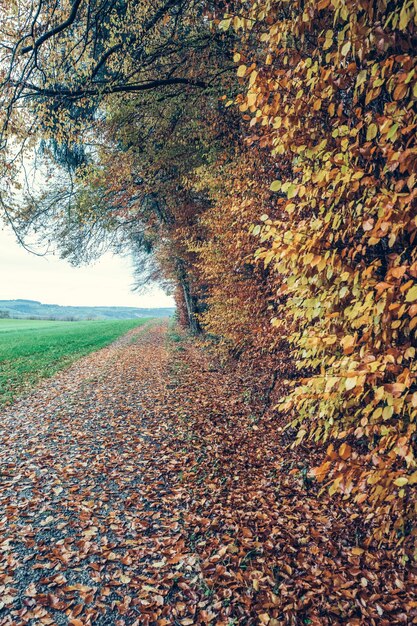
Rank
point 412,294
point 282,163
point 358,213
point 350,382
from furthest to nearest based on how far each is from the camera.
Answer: point 282,163
point 358,213
point 350,382
point 412,294

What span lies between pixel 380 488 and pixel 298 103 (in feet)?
11.9

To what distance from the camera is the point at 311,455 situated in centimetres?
648

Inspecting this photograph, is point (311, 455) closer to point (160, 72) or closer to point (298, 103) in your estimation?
point (298, 103)

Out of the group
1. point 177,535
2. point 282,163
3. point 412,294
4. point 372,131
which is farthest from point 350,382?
point 282,163

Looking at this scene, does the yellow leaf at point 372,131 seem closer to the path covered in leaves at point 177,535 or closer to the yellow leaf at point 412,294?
the yellow leaf at point 412,294

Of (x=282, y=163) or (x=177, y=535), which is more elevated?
(x=282, y=163)

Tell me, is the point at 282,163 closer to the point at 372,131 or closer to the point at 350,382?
the point at 372,131

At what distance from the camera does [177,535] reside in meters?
4.56

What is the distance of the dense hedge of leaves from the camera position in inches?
107

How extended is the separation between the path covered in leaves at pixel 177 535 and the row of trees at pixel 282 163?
0.82 meters

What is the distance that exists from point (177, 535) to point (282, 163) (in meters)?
5.95

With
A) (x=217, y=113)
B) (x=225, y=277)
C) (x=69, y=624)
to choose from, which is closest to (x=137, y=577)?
(x=69, y=624)

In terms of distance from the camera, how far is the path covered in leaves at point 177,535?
3509 millimetres

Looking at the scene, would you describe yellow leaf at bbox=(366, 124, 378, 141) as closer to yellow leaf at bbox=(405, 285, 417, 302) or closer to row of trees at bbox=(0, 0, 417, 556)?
row of trees at bbox=(0, 0, 417, 556)
